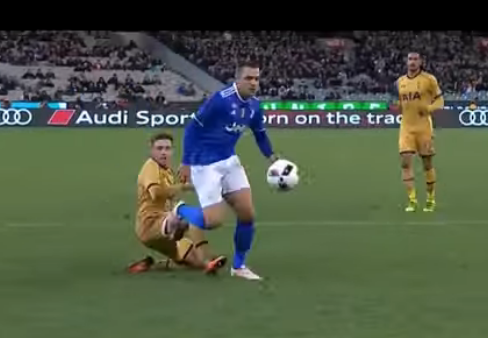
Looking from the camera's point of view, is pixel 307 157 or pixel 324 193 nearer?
pixel 324 193

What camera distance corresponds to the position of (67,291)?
748 centimetres

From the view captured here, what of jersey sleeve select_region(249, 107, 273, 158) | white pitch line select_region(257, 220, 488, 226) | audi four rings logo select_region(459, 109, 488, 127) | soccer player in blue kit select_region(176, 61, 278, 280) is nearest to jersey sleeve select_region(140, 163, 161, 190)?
soccer player in blue kit select_region(176, 61, 278, 280)

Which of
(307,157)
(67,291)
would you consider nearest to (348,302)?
(67,291)

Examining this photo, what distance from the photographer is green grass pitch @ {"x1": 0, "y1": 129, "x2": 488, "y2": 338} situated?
608 cm

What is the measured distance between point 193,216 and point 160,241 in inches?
21.3

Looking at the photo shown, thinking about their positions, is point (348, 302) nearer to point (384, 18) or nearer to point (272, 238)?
point (272, 238)

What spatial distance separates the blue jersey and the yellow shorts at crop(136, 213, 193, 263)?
58cm

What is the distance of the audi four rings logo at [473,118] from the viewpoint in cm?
3875

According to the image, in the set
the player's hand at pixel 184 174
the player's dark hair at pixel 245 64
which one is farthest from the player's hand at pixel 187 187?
the player's dark hair at pixel 245 64

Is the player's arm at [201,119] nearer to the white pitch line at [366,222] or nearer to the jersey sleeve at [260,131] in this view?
the jersey sleeve at [260,131]

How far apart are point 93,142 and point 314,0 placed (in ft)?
94.1

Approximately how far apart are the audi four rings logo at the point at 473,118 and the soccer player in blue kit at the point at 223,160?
3121 centimetres

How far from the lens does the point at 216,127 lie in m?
8.48

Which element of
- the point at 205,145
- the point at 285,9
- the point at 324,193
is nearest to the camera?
the point at 285,9
